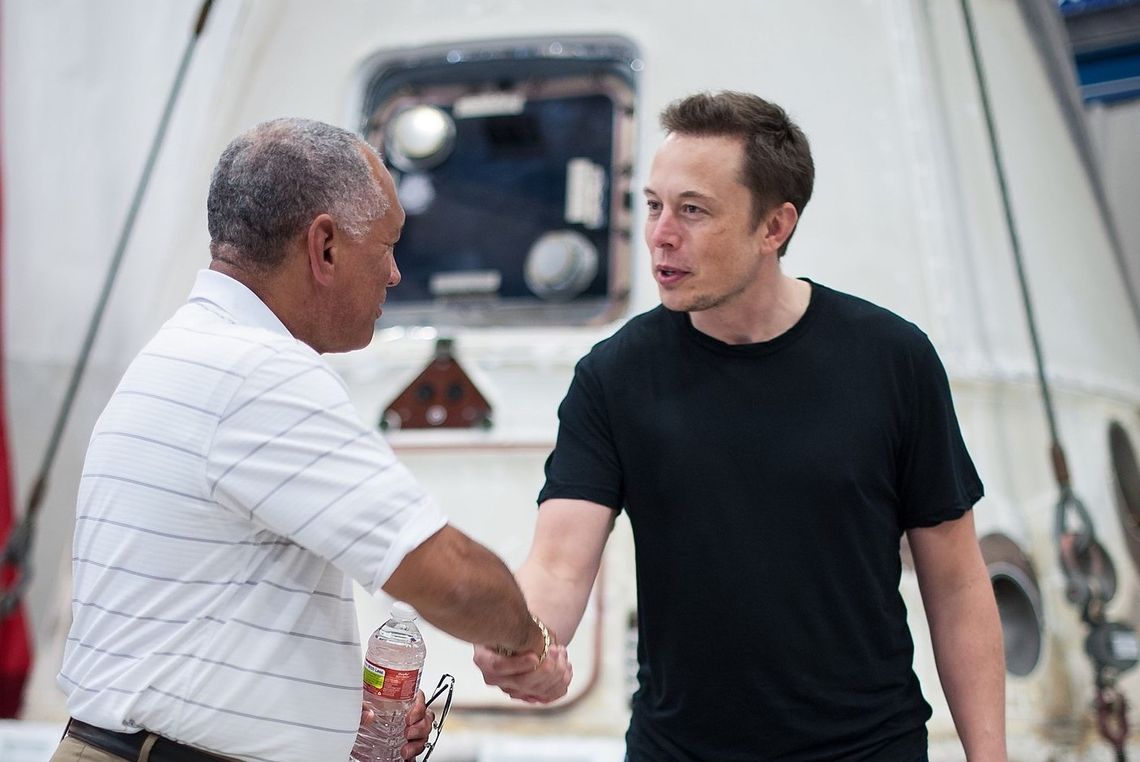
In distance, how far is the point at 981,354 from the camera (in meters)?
2.72

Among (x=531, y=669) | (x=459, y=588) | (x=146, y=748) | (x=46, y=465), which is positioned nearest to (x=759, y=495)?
(x=531, y=669)

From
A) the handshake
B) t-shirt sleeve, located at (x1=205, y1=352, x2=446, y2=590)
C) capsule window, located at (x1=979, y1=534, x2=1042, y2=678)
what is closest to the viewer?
t-shirt sleeve, located at (x1=205, y1=352, x2=446, y2=590)

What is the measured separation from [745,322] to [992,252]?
1.47 metres

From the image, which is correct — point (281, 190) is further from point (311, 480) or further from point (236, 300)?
point (311, 480)

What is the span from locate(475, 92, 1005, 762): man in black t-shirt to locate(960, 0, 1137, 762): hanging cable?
1073 millimetres

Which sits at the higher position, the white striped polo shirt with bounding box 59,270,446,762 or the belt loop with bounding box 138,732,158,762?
the white striped polo shirt with bounding box 59,270,446,762

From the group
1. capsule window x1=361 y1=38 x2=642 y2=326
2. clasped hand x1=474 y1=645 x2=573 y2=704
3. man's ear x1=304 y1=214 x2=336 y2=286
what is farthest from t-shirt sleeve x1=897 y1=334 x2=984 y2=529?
capsule window x1=361 y1=38 x2=642 y2=326

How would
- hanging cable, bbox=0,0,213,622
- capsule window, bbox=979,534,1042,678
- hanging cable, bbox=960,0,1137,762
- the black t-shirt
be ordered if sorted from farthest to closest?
hanging cable, bbox=0,0,213,622 < capsule window, bbox=979,534,1042,678 < hanging cable, bbox=960,0,1137,762 < the black t-shirt

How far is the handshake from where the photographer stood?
1394 millimetres

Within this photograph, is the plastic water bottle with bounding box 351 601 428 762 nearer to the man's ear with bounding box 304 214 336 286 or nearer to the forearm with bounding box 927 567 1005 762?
the man's ear with bounding box 304 214 336 286

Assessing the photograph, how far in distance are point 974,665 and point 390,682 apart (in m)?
0.76

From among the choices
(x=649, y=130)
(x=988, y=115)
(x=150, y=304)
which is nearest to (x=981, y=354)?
(x=988, y=115)

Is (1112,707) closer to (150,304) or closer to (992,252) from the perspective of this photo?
(992,252)

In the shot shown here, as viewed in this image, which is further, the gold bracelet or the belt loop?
the gold bracelet
